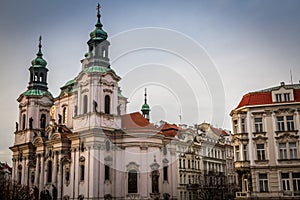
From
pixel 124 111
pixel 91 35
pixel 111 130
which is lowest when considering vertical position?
pixel 111 130

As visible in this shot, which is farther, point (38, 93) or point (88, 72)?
point (38, 93)

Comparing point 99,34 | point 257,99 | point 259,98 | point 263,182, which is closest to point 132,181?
point 263,182

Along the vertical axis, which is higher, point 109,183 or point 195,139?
point 195,139

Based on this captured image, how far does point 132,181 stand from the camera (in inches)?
1773

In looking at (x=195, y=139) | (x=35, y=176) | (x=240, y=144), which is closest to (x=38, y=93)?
(x=35, y=176)

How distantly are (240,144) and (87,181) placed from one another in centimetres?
1778

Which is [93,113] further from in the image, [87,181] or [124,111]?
[124,111]

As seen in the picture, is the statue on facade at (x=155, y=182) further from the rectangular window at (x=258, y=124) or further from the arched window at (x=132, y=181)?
the rectangular window at (x=258, y=124)

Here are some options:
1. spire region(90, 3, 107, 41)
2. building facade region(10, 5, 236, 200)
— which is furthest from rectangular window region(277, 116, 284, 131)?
spire region(90, 3, 107, 41)

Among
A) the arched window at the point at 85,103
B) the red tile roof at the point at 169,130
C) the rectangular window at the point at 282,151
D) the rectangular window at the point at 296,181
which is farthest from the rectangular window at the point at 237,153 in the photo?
the arched window at the point at 85,103

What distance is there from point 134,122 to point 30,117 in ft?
55.7

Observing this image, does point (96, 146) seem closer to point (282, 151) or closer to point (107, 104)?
point (107, 104)

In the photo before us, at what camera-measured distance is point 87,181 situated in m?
43.6

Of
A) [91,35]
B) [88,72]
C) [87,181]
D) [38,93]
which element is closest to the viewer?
[87,181]
